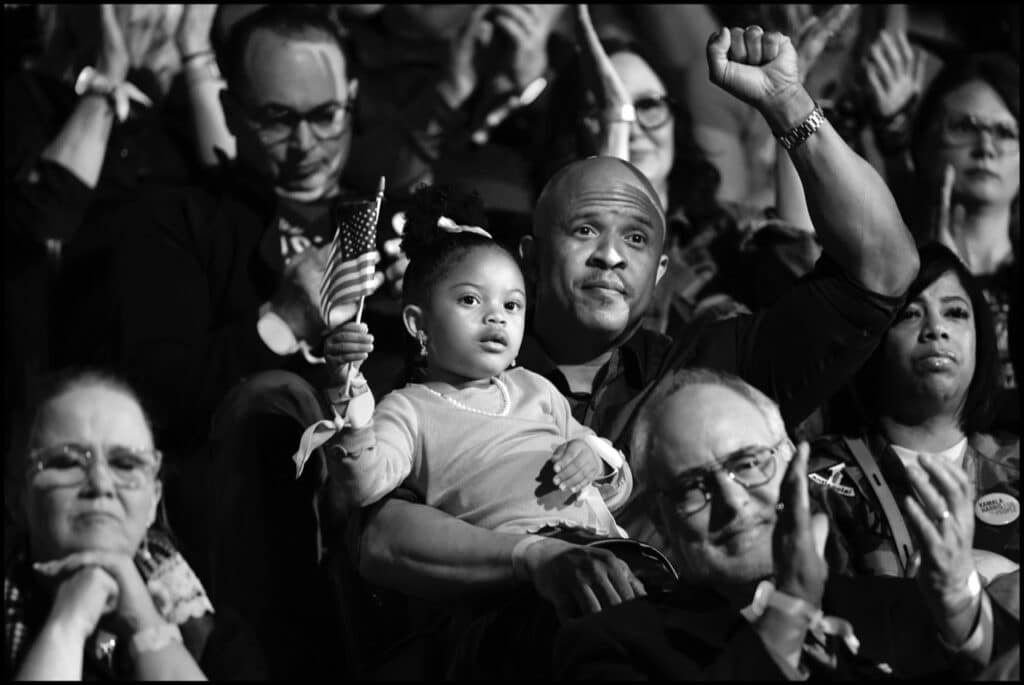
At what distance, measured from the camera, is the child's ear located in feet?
11.4

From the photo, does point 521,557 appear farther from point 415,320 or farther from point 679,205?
point 679,205

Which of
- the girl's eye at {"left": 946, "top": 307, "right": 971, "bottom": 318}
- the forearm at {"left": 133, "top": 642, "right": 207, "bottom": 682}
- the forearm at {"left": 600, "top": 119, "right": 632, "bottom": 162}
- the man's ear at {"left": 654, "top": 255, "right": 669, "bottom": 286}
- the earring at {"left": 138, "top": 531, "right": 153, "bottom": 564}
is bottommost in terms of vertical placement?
the forearm at {"left": 133, "top": 642, "right": 207, "bottom": 682}

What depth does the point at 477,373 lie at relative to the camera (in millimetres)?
3447

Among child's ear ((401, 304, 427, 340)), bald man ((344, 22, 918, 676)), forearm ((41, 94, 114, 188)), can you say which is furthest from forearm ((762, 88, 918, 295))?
forearm ((41, 94, 114, 188))

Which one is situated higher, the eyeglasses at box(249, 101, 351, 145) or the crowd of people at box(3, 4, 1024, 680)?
the eyeglasses at box(249, 101, 351, 145)

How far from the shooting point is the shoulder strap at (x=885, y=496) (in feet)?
12.2

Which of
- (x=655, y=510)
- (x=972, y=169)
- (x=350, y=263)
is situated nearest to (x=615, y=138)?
(x=972, y=169)

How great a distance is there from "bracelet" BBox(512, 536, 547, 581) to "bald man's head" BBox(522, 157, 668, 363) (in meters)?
0.69

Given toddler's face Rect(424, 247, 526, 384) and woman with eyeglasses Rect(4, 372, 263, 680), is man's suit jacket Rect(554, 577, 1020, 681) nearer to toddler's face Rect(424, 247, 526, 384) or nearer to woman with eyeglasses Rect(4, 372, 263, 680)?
woman with eyeglasses Rect(4, 372, 263, 680)

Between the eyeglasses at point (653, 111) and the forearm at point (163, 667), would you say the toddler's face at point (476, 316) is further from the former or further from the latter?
the eyeglasses at point (653, 111)

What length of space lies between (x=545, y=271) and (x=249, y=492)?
2.17 ft

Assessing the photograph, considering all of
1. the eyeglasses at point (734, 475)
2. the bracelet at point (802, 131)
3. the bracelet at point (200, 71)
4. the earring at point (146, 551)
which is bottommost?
the earring at point (146, 551)

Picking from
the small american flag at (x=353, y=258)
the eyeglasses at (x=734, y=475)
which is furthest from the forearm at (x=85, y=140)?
the eyeglasses at (x=734, y=475)

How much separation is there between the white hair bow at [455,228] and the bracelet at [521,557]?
578 mm
